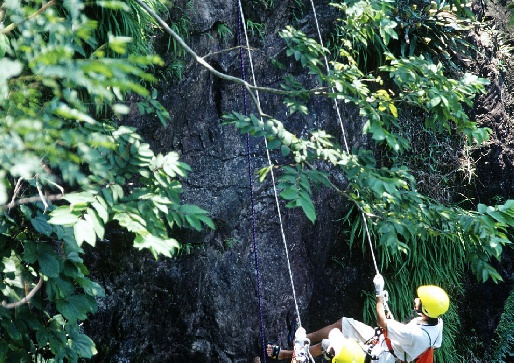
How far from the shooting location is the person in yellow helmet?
4.84m

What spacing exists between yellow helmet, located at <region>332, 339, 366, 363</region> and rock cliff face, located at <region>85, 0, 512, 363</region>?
3.06 feet

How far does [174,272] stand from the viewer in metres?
5.26

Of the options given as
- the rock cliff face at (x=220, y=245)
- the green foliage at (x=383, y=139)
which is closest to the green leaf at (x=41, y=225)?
the green foliage at (x=383, y=139)

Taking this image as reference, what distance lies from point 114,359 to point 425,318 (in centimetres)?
248

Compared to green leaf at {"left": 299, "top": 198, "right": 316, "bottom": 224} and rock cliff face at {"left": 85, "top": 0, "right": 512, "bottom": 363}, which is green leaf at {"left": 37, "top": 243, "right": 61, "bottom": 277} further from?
rock cliff face at {"left": 85, "top": 0, "right": 512, "bottom": 363}

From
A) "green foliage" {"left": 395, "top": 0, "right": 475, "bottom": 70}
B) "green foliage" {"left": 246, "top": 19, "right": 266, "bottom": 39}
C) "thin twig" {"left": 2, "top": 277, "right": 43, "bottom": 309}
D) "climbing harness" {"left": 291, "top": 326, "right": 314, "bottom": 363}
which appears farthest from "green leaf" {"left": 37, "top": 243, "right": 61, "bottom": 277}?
"green foliage" {"left": 395, "top": 0, "right": 475, "bottom": 70}

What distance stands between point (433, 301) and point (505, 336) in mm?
2738

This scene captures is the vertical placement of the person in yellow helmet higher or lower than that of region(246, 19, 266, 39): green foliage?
lower

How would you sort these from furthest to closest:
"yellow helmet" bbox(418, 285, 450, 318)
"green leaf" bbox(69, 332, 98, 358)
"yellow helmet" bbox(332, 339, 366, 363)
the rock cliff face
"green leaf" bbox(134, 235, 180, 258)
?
the rock cliff face, "yellow helmet" bbox(418, 285, 450, 318), "yellow helmet" bbox(332, 339, 366, 363), "green leaf" bbox(69, 332, 98, 358), "green leaf" bbox(134, 235, 180, 258)

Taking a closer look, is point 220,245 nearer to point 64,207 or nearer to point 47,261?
point 47,261

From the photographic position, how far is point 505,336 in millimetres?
7027

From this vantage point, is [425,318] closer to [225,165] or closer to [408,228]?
[408,228]

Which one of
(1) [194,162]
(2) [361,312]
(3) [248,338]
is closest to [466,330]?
(2) [361,312]

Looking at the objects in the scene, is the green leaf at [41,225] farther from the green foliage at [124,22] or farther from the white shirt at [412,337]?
the white shirt at [412,337]
